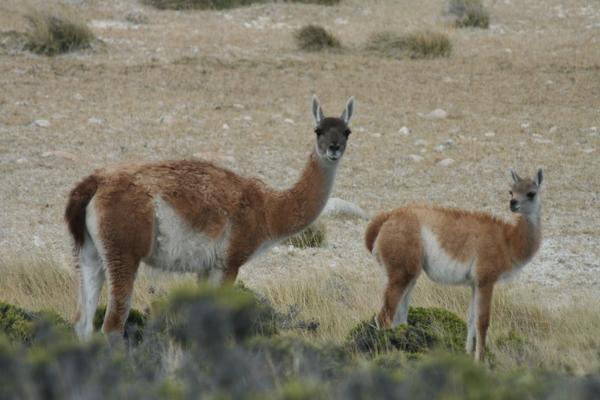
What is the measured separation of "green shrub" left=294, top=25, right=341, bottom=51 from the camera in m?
19.3

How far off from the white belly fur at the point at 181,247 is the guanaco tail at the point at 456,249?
112 centimetres

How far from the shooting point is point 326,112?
1512 cm

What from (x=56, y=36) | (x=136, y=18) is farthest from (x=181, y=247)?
(x=136, y=18)

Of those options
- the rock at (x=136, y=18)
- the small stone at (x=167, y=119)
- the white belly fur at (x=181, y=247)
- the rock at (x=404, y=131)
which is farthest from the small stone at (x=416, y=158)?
the rock at (x=136, y=18)

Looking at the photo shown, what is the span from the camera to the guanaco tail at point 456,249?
7039 mm

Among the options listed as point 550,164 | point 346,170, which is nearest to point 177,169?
point 346,170

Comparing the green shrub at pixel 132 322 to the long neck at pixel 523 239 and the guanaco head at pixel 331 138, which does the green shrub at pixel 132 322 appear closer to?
the guanaco head at pixel 331 138

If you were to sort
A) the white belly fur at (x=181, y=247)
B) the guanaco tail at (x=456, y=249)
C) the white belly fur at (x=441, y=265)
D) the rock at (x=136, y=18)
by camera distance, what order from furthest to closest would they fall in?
the rock at (x=136, y=18), the white belly fur at (x=441, y=265), the guanaco tail at (x=456, y=249), the white belly fur at (x=181, y=247)

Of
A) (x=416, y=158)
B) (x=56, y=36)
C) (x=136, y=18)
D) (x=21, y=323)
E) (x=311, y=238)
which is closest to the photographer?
(x=21, y=323)

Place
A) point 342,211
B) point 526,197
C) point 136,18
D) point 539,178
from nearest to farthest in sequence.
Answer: point 526,197 < point 539,178 < point 342,211 < point 136,18

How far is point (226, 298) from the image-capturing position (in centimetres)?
333

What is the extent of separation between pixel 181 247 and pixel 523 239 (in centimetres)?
251

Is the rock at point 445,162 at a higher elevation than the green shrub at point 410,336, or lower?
higher

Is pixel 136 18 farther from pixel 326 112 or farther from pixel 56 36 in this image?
pixel 326 112
